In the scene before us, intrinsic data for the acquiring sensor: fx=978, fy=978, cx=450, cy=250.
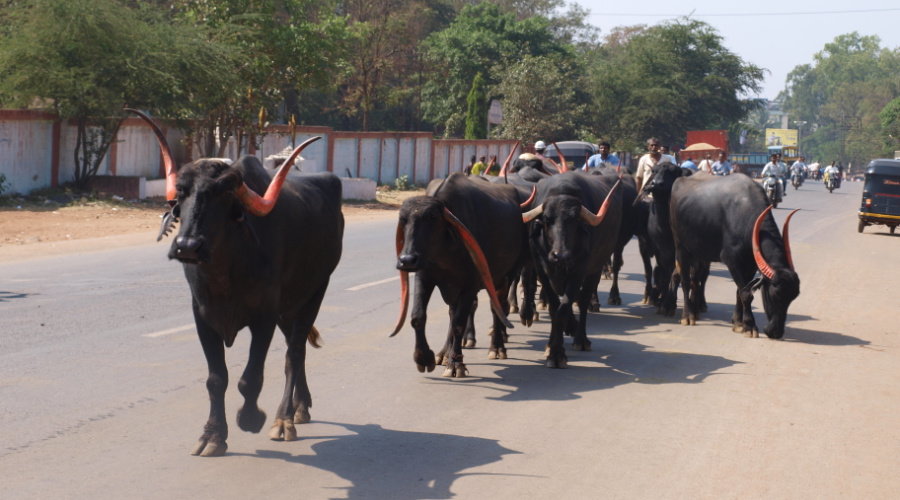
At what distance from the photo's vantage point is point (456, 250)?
296 inches

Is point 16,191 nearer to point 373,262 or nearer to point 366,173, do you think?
point 373,262

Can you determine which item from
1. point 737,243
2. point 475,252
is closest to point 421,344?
point 475,252

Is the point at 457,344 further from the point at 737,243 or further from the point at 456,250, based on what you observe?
the point at 737,243

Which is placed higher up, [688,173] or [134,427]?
[688,173]

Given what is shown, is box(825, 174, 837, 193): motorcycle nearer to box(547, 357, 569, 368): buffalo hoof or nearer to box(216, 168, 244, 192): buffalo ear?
box(547, 357, 569, 368): buffalo hoof

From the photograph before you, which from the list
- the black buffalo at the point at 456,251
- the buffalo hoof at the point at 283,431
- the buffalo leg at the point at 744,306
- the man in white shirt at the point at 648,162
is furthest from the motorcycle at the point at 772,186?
the buffalo hoof at the point at 283,431

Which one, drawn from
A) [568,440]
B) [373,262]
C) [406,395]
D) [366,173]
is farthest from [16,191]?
[568,440]

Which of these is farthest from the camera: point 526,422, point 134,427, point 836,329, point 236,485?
point 836,329

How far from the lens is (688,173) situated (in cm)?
1298

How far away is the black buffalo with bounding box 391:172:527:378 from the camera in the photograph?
7105mm

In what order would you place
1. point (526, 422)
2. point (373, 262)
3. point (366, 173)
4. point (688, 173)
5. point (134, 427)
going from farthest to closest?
point (366, 173) → point (373, 262) → point (688, 173) → point (526, 422) → point (134, 427)

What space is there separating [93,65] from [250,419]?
63.4ft

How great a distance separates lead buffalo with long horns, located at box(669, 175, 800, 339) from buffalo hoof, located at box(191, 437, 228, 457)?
6.18 metres

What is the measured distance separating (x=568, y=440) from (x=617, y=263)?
5.94 meters
